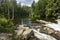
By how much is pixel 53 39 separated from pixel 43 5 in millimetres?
46200

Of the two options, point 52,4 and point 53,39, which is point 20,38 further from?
point 52,4

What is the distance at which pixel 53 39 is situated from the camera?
18.7 meters

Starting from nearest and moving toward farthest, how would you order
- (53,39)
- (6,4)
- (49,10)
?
(53,39)
(49,10)
(6,4)

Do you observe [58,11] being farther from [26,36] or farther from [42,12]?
[26,36]

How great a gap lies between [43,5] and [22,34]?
47574 mm

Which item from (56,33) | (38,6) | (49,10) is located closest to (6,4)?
(38,6)

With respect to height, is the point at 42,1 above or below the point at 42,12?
above

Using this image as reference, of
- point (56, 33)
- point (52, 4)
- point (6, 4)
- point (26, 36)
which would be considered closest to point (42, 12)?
A: point (52, 4)

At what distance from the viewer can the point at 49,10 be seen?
52312mm

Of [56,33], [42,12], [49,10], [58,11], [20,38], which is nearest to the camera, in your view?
[20,38]

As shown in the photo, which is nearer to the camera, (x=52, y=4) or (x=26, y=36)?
(x=26, y=36)

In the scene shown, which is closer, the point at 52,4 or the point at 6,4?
the point at 52,4

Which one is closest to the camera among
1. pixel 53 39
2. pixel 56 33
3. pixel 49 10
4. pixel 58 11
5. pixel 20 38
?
pixel 20 38

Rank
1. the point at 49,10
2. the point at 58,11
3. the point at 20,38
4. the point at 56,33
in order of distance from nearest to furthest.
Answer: the point at 20,38, the point at 56,33, the point at 58,11, the point at 49,10
